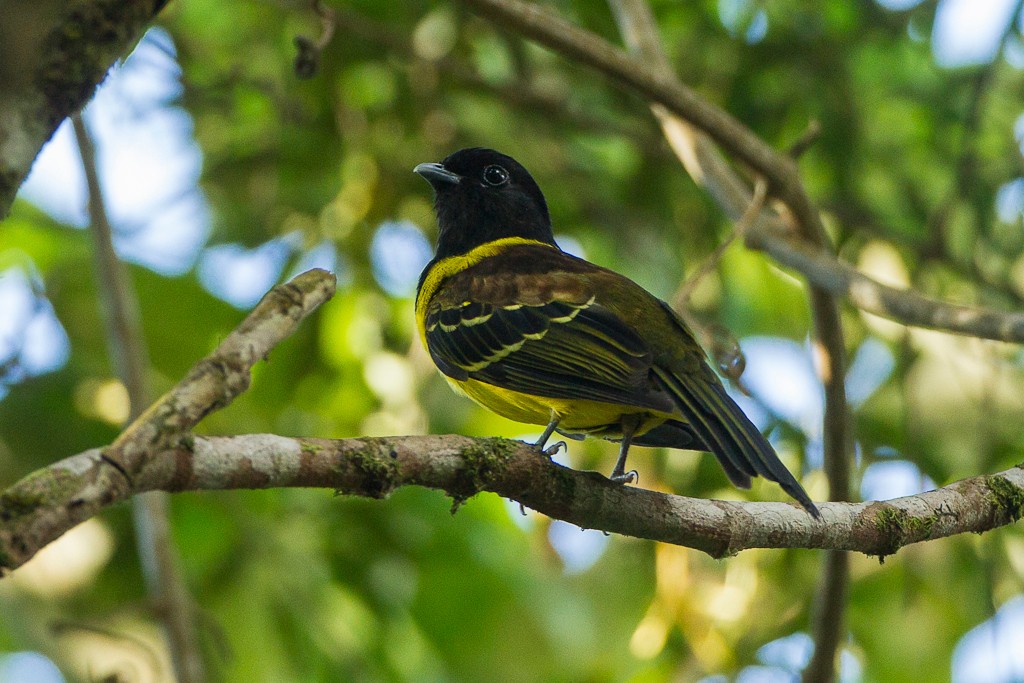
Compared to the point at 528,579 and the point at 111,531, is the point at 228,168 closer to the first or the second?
the point at 111,531

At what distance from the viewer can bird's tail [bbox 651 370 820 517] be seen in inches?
121

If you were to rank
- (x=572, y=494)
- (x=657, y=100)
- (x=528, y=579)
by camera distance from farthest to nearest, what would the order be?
(x=528, y=579) → (x=657, y=100) → (x=572, y=494)

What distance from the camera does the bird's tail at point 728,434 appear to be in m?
3.07

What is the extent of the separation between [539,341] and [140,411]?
1602 mm

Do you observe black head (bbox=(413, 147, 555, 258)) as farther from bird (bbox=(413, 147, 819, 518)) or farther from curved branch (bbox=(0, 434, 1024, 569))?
curved branch (bbox=(0, 434, 1024, 569))

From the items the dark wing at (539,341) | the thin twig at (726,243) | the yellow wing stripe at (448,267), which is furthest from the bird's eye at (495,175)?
the thin twig at (726,243)

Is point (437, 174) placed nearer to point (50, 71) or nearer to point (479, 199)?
point (479, 199)

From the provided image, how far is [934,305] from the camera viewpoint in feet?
12.4

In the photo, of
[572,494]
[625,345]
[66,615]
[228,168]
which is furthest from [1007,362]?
[66,615]

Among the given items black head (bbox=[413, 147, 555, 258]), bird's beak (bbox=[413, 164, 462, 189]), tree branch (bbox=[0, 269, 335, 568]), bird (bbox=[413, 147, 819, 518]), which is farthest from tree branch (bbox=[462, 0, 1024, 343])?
tree branch (bbox=[0, 269, 335, 568])

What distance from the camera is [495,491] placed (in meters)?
2.75

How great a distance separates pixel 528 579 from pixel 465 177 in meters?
1.98

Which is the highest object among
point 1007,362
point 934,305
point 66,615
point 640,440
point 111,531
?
point 1007,362

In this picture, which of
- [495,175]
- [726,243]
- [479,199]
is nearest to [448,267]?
[479,199]
